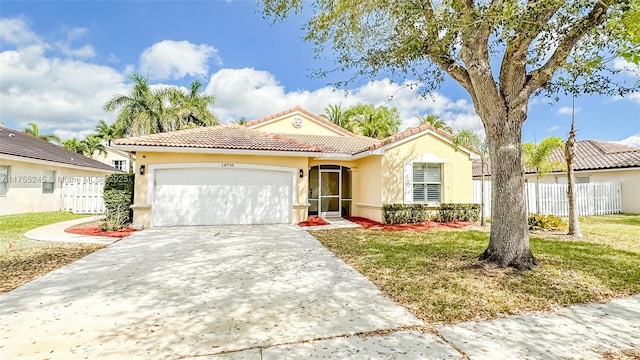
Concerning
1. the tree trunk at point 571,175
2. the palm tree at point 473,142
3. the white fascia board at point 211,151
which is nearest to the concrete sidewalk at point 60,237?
the white fascia board at point 211,151

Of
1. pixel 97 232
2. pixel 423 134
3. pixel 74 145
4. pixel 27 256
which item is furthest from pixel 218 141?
pixel 74 145

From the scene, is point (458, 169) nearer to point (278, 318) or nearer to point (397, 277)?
point (397, 277)

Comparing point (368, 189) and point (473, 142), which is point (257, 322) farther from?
point (473, 142)

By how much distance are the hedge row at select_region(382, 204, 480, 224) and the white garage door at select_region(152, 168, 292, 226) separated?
4664 mm

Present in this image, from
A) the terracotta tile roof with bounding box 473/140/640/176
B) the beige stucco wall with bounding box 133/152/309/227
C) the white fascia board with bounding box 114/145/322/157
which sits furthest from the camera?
the terracotta tile roof with bounding box 473/140/640/176

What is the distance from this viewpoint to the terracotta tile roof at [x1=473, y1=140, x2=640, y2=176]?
1902 cm

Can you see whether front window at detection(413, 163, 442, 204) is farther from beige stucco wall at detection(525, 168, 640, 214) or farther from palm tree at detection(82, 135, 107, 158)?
palm tree at detection(82, 135, 107, 158)

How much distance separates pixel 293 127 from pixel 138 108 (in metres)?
13.8

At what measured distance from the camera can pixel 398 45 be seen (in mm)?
7570

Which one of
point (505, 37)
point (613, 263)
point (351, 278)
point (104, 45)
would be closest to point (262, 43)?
point (104, 45)

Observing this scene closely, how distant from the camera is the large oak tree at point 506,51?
5.84m

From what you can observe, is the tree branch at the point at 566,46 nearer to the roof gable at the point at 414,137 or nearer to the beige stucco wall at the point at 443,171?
the roof gable at the point at 414,137

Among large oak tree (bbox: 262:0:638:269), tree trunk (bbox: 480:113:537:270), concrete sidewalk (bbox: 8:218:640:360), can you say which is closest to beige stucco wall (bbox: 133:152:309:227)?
concrete sidewalk (bbox: 8:218:640:360)

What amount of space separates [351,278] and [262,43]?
1229cm
